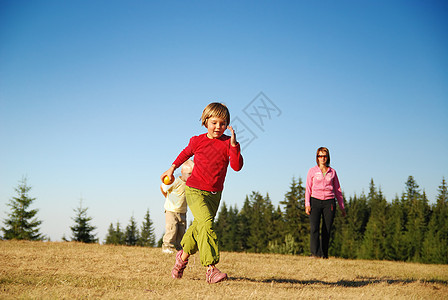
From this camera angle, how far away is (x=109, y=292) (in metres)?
3.74

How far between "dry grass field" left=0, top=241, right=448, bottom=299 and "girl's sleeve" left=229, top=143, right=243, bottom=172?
1.53 metres

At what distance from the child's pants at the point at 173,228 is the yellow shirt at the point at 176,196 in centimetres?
15

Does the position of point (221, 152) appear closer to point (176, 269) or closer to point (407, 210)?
point (176, 269)

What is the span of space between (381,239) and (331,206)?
6842 centimetres

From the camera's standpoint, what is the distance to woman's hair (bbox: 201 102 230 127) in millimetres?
4934

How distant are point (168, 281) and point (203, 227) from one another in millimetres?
844

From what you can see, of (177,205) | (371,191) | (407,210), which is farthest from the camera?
(371,191)

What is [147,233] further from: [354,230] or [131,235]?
[354,230]

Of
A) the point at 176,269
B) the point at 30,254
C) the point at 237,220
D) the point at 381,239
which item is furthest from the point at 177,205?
the point at 237,220

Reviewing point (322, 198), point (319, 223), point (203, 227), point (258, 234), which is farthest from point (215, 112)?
point (258, 234)

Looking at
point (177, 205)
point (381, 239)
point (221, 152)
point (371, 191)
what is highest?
point (371, 191)

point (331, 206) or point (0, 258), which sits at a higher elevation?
point (331, 206)

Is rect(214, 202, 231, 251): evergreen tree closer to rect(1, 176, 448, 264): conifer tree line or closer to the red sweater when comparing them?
rect(1, 176, 448, 264): conifer tree line

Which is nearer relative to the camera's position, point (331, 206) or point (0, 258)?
point (0, 258)
